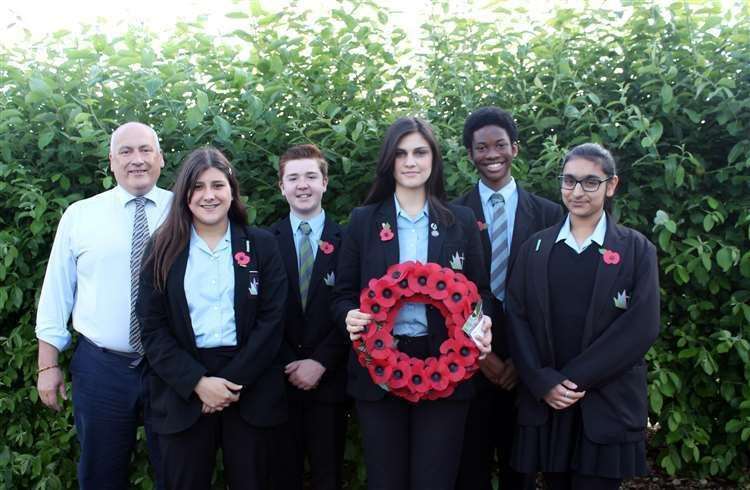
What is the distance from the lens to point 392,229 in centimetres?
349

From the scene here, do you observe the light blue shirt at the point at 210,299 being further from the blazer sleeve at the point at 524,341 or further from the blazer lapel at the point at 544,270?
the blazer lapel at the point at 544,270

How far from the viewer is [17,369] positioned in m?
4.36

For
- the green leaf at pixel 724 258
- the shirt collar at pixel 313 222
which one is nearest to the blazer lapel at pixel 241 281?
the shirt collar at pixel 313 222

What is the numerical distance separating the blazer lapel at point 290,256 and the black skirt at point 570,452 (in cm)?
134

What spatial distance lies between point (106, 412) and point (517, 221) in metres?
2.33

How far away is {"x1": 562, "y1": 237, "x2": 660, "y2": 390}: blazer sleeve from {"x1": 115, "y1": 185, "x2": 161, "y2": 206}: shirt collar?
2243 millimetres

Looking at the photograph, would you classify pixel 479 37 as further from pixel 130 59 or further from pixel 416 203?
pixel 130 59

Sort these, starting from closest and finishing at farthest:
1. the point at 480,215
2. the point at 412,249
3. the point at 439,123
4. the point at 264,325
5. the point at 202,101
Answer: the point at 264,325, the point at 412,249, the point at 480,215, the point at 202,101, the point at 439,123

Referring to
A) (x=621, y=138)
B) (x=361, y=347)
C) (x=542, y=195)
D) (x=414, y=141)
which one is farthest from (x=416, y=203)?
(x=621, y=138)

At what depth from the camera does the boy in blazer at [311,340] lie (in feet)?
12.2

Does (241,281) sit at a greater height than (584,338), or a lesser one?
greater

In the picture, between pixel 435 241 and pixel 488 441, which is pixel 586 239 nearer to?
pixel 435 241

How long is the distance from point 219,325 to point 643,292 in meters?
1.93

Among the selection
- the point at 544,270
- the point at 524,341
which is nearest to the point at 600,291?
the point at 544,270
